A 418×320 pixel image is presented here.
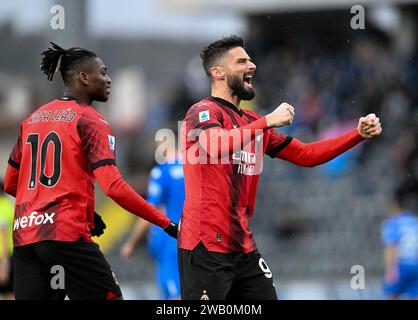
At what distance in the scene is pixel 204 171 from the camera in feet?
24.5

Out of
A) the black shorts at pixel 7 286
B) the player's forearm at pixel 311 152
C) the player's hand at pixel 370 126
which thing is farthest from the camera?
the black shorts at pixel 7 286

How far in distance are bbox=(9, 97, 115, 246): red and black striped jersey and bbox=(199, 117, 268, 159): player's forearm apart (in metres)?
0.68

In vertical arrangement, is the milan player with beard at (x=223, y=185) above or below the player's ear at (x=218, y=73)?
below

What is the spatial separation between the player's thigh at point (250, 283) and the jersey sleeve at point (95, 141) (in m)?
1.16

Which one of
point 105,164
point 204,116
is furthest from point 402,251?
point 105,164

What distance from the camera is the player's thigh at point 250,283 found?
7523 mm

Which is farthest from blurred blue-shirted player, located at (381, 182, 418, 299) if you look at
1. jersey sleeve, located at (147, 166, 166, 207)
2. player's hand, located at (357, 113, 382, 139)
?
player's hand, located at (357, 113, 382, 139)

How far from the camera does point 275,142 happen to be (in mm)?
8078

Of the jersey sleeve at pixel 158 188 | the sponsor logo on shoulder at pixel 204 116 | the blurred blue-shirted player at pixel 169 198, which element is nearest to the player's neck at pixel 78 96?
the sponsor logo on shoulder at pixel 204 116

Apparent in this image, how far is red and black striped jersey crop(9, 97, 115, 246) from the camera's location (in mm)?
7312

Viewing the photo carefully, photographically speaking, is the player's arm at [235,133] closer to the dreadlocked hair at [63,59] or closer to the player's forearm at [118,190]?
the player's forearm at [118,190]

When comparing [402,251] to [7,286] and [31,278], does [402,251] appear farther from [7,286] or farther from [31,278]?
[31,278]

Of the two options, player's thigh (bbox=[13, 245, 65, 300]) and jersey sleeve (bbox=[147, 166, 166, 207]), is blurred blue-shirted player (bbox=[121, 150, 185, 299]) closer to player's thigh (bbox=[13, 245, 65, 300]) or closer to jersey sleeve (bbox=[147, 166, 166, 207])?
jersey sleeve (bbox=[147, 166, 166, 207])
